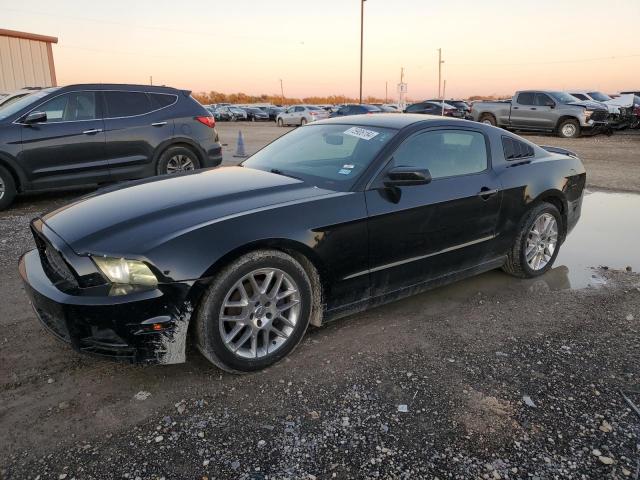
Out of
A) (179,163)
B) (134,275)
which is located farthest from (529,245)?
(179,163)

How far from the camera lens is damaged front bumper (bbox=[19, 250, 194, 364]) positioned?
99.9 inches

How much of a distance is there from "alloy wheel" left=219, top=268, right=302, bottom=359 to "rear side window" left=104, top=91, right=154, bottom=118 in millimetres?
5694

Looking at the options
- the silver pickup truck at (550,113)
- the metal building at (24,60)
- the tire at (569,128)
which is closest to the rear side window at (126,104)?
the metal building at (24,60)

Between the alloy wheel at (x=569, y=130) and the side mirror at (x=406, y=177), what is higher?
the side mirror at (x=406, y=177)

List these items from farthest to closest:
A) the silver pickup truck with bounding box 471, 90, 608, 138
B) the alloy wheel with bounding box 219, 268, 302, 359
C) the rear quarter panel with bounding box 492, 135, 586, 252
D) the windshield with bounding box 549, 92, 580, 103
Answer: the windshield with bounding box 549, 92, 580, 103 → the silver pickup truck with bounding box 471, 90, 608, 138 → the rear quarter panel with bounding box 492, 135, 586, 252 → the alloy wheel with bounding box 219, 268, 302, 359

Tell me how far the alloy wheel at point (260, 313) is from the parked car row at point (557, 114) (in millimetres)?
18842

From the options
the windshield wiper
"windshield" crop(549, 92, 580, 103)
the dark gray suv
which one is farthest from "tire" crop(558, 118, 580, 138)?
the windshield wiper

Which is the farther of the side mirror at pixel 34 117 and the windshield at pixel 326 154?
the side mirror at pixel 34 117

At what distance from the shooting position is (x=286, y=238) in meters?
2.93

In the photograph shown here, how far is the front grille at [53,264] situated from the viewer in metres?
2.72

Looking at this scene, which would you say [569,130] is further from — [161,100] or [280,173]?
[280,173]

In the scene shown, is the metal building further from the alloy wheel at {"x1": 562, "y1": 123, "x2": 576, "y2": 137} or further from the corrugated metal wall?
the alloy wheel at {"x1": 562, "y1": 123, "x2": 576, "y2": 137}

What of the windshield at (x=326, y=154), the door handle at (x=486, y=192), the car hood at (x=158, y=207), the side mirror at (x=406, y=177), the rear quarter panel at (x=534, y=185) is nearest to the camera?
the car hood at (x=158, y=207)

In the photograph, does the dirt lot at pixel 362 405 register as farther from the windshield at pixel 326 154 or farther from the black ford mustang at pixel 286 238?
the windshield at pixel 326 154
